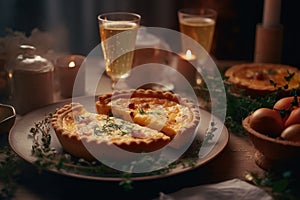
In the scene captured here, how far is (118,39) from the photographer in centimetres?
178

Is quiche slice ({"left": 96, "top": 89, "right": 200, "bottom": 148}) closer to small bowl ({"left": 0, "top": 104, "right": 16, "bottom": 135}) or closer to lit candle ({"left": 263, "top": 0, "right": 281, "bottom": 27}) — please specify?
small bowl ({"left": 0, "top": 104, "right": 16, "bottom": 135})

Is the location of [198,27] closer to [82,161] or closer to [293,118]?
[293,118]

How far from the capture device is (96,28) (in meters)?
2.61

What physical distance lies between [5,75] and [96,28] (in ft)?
2.86

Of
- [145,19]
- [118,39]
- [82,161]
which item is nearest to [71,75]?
[118,39]

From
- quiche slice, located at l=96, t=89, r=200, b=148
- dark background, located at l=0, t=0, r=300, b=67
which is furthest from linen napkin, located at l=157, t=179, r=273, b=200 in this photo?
dark background, located at l=0, t=0, r=300, b=67

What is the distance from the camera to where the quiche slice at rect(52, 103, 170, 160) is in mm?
1350

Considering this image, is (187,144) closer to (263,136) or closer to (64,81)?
(263,136)

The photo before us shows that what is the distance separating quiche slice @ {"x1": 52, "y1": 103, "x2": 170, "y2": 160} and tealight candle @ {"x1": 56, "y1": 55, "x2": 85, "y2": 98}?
0.89 ft

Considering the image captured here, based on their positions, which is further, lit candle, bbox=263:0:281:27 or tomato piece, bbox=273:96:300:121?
lit candle, bbox=263:0:281:27

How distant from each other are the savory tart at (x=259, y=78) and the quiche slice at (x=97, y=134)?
457 millimetres

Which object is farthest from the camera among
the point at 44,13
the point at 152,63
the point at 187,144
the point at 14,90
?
the point at 44,13

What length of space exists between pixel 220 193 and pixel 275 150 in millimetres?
165

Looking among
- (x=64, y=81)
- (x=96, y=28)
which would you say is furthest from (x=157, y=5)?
(x=64, y=81)
